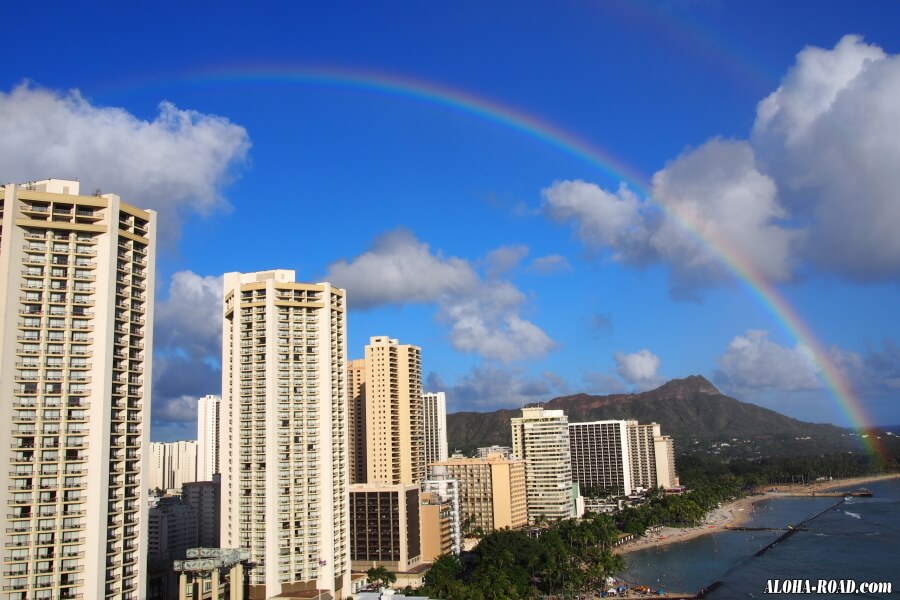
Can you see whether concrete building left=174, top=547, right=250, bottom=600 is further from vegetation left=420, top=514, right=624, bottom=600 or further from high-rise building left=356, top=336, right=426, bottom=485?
high-rise building left=356, top=336, right=426, bottom=485

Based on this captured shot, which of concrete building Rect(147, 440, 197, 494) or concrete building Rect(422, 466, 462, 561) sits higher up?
concrete building Rect(147, 440, 197, 494)

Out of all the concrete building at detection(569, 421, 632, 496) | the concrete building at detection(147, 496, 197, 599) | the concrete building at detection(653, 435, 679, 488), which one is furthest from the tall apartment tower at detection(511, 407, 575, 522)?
the concrete building at detection(653, 435, 679, 488)

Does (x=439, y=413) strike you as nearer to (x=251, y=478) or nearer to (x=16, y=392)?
(x=251, y=478)

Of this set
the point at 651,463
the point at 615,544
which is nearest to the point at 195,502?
the point at 615,544

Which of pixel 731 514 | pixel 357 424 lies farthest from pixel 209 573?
pixel 731 514

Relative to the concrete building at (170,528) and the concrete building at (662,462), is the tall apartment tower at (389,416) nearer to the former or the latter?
the concrete building at (170,528)

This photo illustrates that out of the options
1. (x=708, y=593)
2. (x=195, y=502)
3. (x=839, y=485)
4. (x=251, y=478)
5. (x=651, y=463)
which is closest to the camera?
(x=251, y=478)

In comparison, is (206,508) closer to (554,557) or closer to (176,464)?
(176,464)
